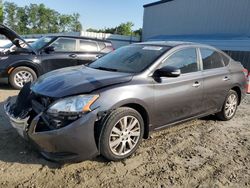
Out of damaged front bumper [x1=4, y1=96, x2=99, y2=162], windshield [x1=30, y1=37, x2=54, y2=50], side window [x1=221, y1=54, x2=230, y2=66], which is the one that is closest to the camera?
damaged front bumper [x1=4, y1=96, x2=99, y2=162]

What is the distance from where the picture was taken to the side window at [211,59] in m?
5.06

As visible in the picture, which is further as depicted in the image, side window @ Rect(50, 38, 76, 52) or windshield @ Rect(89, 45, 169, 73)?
side window @ Rect(50, 38, 76, 52)

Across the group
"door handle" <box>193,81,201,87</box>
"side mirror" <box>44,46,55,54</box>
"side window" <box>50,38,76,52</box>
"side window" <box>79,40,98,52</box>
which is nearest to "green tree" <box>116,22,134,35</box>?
"side window" <box>79,40,98,52</box>

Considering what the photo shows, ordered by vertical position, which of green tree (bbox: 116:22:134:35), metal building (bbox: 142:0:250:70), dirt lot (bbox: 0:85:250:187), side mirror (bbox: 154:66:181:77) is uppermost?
green tree (bbox: 116:22:134:35)

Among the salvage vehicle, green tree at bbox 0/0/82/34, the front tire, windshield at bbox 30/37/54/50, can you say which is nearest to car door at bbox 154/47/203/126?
the salvage vehicle

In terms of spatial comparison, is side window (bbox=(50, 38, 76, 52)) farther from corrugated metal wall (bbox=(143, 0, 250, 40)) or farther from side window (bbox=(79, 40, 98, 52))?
corrugated metal wall (bbox=(143, 0, 250, 40))

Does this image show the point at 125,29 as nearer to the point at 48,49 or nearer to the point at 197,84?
the point at 48,49

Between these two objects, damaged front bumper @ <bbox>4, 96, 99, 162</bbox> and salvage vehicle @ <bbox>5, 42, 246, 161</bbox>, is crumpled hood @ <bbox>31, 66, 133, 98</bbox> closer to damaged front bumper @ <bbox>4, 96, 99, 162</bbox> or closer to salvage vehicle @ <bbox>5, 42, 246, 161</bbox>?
salvage vehicle @ <bbox>5, 42, 246, 161</bbox>

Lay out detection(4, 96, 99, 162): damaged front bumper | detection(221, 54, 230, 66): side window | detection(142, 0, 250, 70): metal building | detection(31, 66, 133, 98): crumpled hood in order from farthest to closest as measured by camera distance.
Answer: detection(142, 0, 250, 70): metal building
detection(221, 54, 230, 66): side window
detection(31, 66, 133, 98): crumpled hood
detection(4, 96, 99, 162): damaged front bumper

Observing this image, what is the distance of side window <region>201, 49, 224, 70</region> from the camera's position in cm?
506

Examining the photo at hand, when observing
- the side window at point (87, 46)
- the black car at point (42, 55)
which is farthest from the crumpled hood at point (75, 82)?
the side window at point (87, 46)

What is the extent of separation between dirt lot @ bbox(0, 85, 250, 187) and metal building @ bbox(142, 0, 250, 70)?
12812 mm

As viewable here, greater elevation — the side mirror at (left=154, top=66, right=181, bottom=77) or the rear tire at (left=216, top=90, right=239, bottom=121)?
the side mirror at (left=154, top=66, right=181, bottom=77)

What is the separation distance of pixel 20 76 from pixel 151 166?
535 cm
